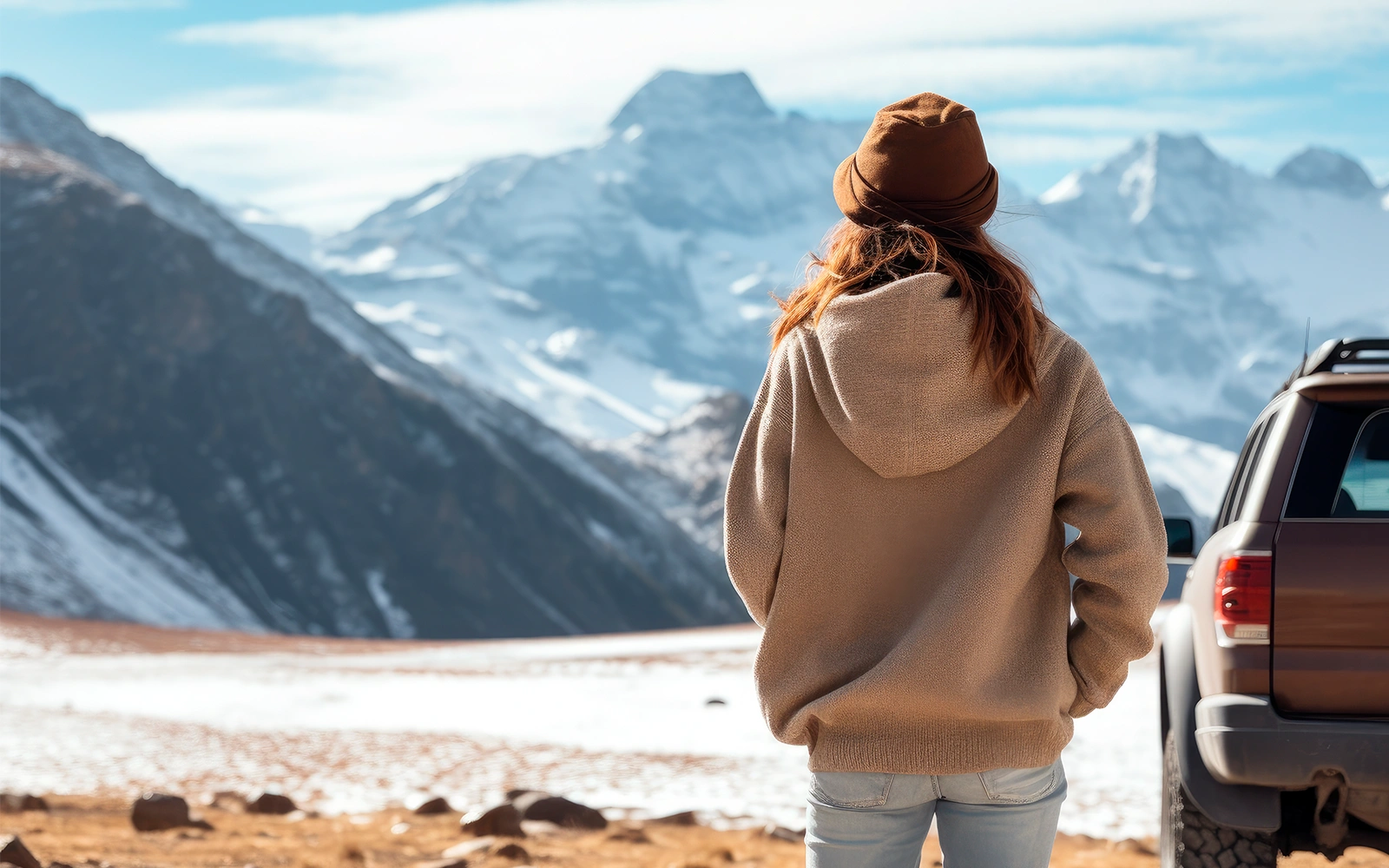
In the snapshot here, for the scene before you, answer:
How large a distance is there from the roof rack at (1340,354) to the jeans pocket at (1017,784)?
6.59ft

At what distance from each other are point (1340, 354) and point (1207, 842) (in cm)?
136

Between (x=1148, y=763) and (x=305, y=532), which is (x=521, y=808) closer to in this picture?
(x=1148, y=763)

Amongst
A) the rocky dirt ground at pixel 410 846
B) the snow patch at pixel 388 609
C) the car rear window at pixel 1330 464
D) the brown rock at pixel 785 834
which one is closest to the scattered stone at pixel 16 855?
the rocky dirt ground at pixel 410 846

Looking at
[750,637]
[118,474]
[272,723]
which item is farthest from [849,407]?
→ [118,474]

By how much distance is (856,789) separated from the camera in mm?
2080

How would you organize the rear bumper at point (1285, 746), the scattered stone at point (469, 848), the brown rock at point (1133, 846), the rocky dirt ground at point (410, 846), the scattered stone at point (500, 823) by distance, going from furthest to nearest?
the scattered stone at point (500, 823), the brown rock at point (1133, 846), the scattered stone at point (469, 848), the rocky dirt ground at point (410, 846), the rear bumper at point (1285, 746)

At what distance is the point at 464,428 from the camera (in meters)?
70.6

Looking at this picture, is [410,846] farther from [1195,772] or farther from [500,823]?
[1195,772]

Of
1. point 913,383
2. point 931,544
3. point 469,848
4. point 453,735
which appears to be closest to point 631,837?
point 469,848

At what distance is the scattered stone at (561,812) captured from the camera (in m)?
6.98

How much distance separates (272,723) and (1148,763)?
687 cm

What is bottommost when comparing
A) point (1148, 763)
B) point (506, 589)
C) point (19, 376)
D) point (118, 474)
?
point (506, 589)

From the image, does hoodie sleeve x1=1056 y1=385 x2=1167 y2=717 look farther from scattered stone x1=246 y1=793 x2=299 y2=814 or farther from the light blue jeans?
scattered stone x1=246 y1=793 x2=299 y2=814

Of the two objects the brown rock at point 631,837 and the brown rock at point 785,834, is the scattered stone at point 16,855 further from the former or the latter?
the brown rock at point 785,834
